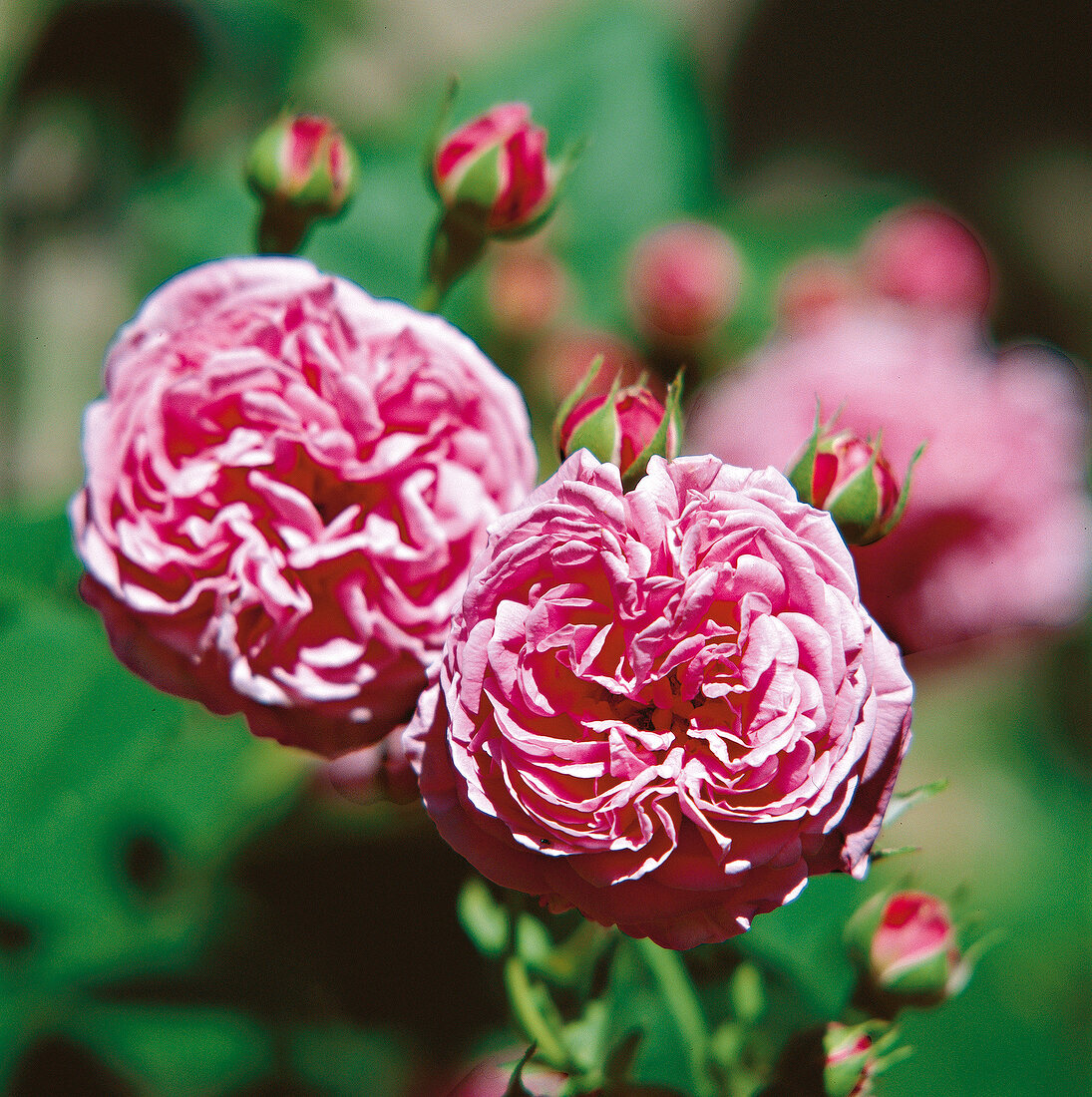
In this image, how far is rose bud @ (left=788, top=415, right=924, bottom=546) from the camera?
512 mm

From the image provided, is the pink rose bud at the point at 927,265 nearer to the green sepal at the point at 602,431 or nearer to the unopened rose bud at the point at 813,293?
the unopened rose bud at the point at 813,293

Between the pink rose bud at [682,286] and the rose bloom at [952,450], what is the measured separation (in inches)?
6.2

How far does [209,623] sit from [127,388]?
12 cm

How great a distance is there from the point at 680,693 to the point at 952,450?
0.46 m

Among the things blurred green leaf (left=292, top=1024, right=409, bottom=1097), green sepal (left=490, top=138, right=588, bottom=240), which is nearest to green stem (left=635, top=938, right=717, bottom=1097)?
blurred green leaf (left=292, top=1024, right=409, bottom=1097)

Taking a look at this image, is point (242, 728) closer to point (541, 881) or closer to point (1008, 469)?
point (541, 881)

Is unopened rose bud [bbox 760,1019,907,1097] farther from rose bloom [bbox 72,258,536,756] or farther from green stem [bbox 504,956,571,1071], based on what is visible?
rose bloom [bbox 72,258,536,756]

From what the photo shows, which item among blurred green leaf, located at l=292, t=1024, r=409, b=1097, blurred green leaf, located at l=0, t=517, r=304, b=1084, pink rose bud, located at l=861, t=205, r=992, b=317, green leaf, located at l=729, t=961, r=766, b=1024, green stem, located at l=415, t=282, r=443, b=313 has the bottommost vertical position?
blurred green leaf, located at l=292, t=1024, r=409, b=1097

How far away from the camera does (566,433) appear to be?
0.50 meters

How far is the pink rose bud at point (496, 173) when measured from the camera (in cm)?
66

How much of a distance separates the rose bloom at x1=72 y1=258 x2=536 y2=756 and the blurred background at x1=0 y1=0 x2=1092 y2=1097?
0.28 metres

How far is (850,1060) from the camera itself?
55cm

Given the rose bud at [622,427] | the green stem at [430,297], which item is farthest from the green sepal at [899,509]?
the green stem at [430,297]

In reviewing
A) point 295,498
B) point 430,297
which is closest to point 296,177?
point 430,297
